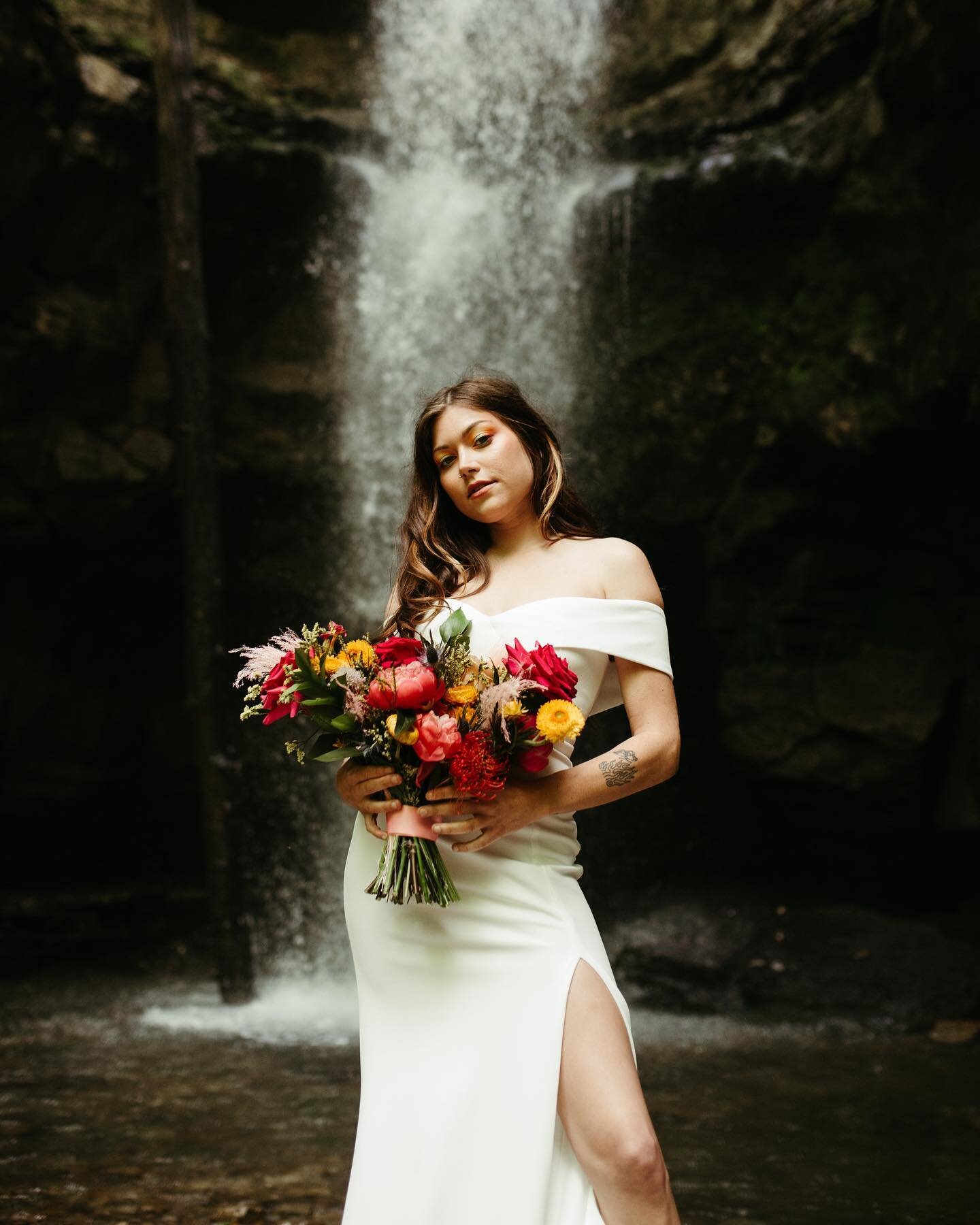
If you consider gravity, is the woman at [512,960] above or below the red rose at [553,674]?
below

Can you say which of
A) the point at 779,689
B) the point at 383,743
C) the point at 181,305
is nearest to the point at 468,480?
the point at 383,743

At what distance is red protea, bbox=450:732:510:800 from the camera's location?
1.97 m

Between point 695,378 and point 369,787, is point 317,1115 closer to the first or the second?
point 369,787

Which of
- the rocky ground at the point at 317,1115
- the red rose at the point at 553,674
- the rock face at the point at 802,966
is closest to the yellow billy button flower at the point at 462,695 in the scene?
the red rose at the point at 553,674

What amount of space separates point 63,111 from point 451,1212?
8162mm

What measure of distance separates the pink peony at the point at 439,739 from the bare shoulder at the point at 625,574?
0.59 metres

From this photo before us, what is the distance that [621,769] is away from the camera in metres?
2.22

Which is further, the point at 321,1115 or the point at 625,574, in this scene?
the point at 321,1115

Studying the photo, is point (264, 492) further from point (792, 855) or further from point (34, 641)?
point (792, 855)

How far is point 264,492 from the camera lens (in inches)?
384

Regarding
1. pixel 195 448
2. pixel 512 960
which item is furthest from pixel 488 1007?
pixel 195 448

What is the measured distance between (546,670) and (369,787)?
1.35 feet

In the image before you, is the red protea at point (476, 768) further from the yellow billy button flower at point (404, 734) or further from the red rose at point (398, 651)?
the red rose at point (398, 651)

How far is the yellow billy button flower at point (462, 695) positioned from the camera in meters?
2.03
